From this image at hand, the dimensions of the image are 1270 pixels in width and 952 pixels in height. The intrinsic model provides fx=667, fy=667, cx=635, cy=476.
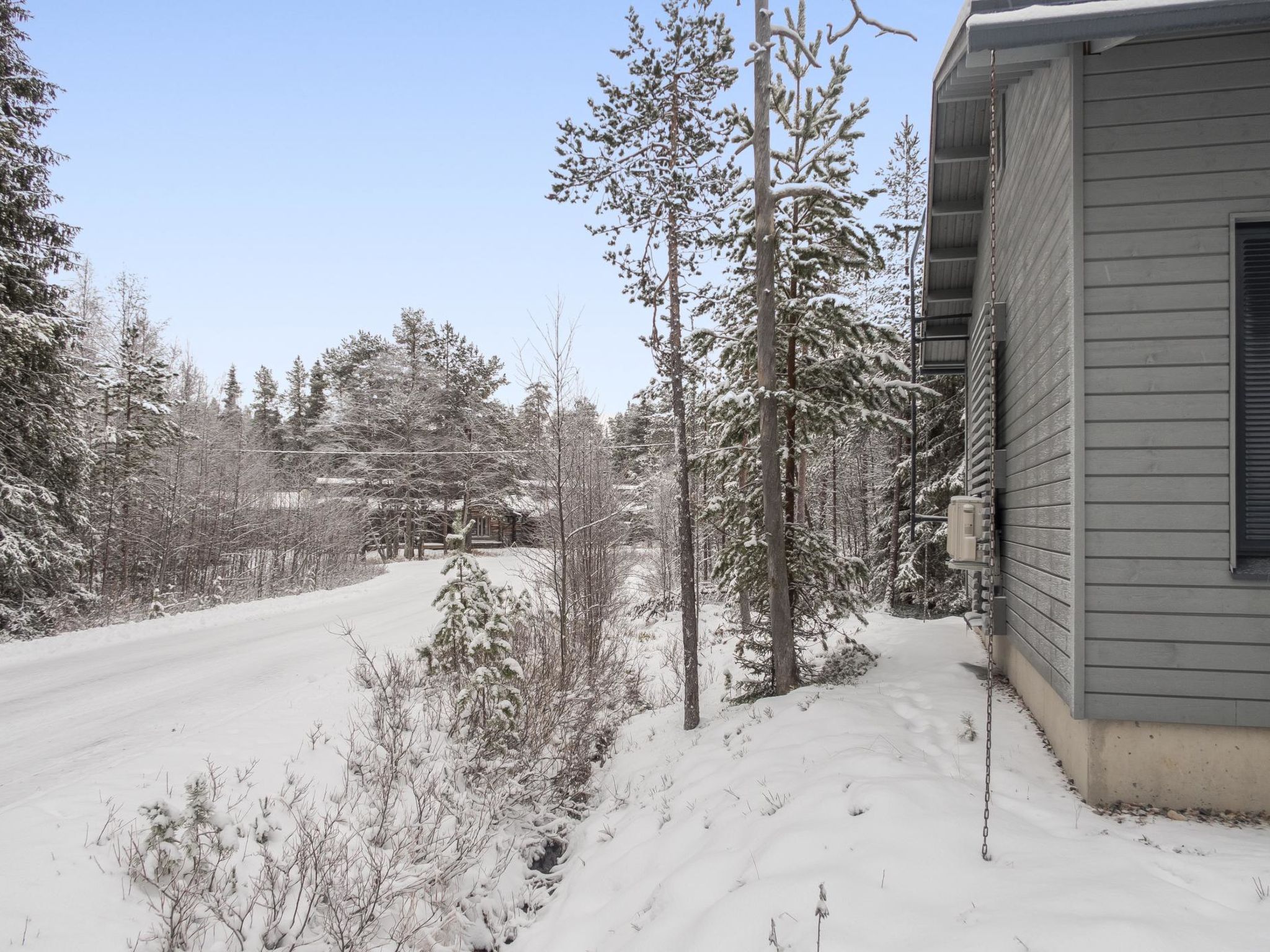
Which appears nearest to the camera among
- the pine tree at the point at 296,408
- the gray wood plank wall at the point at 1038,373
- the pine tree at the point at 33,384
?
the gray wood plank wall at the point at 1038,373

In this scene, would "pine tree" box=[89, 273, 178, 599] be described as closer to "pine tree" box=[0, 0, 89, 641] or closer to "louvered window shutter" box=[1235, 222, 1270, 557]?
"pine tree" box=[0, 0, 89, 641]

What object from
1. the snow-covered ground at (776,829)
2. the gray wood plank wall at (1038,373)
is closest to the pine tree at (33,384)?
the snow-covered ground at (776,829)

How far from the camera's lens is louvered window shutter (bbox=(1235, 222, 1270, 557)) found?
3682 millimetres

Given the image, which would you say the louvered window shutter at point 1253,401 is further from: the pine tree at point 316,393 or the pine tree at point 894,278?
the pine tree at point 316,393

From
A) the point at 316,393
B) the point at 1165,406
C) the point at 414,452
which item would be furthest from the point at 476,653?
the point at 316,393

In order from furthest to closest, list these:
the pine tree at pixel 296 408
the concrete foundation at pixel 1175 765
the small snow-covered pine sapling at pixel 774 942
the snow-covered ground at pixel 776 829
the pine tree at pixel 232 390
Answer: the pine tree at pixel 232 390 → the pine tree at pixel 296 408 → the concrete foundation at pixel 1175 765 → the small snow-covered pine sapling at pixel 774 942 → the snow-covered ground at pixel 776 829

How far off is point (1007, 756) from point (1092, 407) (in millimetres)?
2401

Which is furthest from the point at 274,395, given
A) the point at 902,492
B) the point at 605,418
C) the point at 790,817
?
the point at 790,817

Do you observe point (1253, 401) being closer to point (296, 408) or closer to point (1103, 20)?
point (1103, 20)

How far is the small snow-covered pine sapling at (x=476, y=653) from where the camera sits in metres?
6.88

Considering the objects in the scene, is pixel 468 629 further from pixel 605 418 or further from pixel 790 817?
pixel 605 418

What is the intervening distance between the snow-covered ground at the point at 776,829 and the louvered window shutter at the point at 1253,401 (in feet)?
5.25

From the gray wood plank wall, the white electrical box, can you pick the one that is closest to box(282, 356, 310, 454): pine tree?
the white electrical box

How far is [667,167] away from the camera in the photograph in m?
9.36
